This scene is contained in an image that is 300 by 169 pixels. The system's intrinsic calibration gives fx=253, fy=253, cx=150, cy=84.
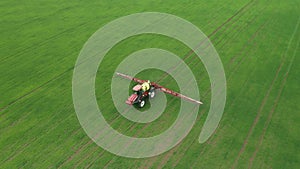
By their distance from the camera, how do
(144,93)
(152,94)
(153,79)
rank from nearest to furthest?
(144,93), (152,94), (153,79)

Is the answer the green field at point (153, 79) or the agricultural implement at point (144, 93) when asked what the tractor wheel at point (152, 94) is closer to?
the agricultural implement at point (144, 93)

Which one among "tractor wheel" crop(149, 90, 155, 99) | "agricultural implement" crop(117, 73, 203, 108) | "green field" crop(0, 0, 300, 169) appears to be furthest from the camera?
"tractor wheel" crop(149, 90, 155, 99)

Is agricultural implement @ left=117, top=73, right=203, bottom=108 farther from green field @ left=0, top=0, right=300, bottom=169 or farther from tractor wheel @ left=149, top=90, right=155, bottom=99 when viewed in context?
green field @ left=0, top=0, right=300, bottom=169

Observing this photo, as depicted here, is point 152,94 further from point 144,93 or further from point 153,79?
point 153,79

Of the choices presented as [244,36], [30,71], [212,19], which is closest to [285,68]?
[244,36]

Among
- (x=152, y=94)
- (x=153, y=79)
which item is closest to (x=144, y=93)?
(x=152, y=94)

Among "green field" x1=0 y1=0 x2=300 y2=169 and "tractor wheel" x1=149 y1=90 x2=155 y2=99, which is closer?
"green field" x1=0 y1=0 x2=300 y2=169

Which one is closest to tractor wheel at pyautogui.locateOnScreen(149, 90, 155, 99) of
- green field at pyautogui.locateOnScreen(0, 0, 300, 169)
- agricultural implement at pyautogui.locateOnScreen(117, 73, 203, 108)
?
agricultural implement at pyautogui.locateOnScreen(117, 73, 203, 108)

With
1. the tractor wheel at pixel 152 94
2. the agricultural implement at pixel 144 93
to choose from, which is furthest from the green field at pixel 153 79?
the tractor wheel at pixel 152 94
